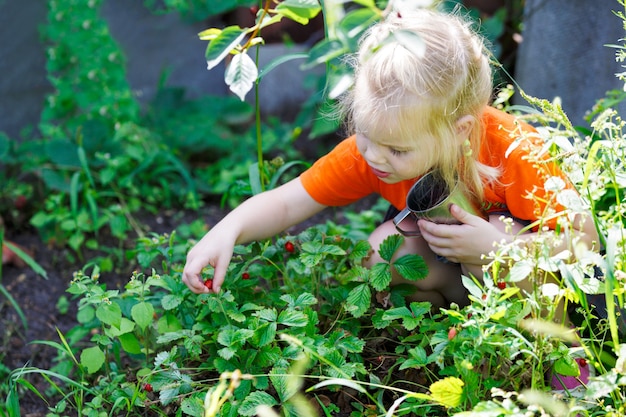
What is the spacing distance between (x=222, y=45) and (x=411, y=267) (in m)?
0.61

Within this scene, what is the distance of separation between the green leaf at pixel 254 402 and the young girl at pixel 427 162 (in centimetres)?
28

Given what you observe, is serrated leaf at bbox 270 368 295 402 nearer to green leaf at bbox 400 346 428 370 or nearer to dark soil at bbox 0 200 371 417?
green leaf at bbox 400 346 428 370

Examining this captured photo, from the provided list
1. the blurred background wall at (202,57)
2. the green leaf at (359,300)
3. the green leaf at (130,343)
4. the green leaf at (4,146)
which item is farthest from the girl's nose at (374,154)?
the green leaf at (4,146)

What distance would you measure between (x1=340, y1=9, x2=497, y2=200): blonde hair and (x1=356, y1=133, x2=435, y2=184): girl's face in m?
0.02

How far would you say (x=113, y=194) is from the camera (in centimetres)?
248

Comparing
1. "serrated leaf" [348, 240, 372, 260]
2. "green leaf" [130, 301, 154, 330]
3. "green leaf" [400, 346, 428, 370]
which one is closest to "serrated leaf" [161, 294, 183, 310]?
"green leaf" [130, 301, 154, 330]

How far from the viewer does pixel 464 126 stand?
1.48m

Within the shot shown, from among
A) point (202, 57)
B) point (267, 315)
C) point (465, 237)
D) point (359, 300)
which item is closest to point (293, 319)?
point (267, 315)

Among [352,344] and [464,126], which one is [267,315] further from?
[464,126]

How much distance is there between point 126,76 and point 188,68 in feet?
0.83

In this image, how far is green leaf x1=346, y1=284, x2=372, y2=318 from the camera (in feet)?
4.99

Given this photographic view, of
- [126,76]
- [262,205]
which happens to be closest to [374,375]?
[262,205]

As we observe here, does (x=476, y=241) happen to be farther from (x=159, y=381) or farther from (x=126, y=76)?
(x=126, y=76)

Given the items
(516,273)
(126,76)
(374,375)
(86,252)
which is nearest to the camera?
(516,273)
